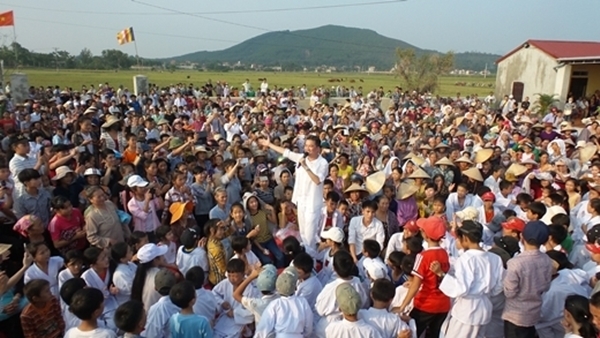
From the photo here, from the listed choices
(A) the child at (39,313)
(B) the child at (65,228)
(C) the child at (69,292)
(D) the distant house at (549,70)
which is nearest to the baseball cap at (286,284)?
(C) the child at (69,292)

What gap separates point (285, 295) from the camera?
3.37 m

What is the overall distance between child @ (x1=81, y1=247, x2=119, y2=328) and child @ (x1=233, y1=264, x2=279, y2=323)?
42.5 inches

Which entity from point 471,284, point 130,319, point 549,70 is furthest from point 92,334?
point 549,70

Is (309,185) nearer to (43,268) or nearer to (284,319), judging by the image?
(284,319)

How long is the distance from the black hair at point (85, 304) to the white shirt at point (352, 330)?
1.69 m

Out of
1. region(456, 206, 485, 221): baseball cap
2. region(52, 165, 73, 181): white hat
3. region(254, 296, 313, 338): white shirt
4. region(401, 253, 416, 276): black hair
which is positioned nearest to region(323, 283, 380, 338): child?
region(254, 296, 313, 338): white shirt

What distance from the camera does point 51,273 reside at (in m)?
3.80

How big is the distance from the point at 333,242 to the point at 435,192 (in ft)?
7.23

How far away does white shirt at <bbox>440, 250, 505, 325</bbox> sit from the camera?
3.36 m

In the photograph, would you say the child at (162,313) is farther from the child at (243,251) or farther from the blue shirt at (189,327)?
the child at (243,251)

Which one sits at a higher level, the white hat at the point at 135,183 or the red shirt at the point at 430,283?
the white hat at the point at 135,183

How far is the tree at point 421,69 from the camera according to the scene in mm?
35344

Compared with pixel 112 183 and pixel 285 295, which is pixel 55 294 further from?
pixel 112 183

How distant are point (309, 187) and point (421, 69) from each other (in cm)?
3299
